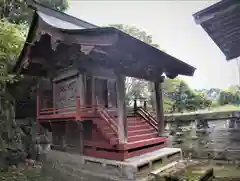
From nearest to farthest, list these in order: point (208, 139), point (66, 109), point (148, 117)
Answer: point (66, 109) → point (148, 117) → point (208, 139)

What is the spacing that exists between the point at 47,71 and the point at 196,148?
756 centimetres

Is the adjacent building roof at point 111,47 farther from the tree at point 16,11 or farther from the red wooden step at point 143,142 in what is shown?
the tree at point 16,11

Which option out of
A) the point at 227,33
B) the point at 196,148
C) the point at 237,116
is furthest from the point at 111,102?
the point at 227,33

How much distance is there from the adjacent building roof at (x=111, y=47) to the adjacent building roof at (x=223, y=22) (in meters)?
2.10

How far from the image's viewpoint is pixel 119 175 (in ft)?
19.8

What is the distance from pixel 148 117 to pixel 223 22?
6189mm

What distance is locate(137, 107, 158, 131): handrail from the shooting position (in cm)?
895

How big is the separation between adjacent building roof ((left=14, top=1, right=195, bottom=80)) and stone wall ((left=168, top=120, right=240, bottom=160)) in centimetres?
265

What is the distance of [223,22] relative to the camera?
329 cm

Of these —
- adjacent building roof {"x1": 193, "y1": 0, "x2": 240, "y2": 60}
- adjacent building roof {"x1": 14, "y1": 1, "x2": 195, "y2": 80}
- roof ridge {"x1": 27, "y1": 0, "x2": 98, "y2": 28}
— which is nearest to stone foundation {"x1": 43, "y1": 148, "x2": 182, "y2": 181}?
adjacent building roof {"x1": 14, "y1": 1, "x2": 195, "y2": 80}

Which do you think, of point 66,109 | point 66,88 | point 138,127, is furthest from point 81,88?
point 138,127

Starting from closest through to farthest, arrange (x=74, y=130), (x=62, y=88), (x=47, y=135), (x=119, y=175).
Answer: (x=119, y=175)
(x=74, y=130)
(x=62, y=88)
(x=47, y=135)

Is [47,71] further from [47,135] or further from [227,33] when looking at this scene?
[227,33]

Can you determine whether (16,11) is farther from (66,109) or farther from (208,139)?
(208,139)
